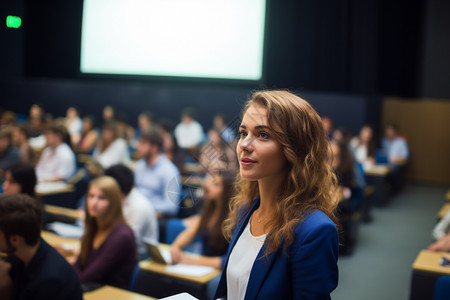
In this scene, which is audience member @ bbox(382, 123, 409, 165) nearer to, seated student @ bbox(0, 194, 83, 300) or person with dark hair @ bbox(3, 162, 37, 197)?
person with dark hair @ bbox(3, 162, 37, 197)

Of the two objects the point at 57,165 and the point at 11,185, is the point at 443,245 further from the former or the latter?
the point at 57,165

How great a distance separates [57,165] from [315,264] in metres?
5.89

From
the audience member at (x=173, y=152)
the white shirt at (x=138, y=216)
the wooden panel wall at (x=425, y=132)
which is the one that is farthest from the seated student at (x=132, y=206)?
the wooden panel wall at (x=425, y=132)

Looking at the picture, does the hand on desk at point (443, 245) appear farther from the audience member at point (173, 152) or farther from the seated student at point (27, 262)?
the audience member at point (173, 152)

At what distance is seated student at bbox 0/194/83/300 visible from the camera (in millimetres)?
2160

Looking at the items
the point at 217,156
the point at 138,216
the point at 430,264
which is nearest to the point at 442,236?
the point at 430,264

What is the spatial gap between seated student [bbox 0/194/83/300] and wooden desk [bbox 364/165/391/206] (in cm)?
678

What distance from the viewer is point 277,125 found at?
4.91 feet

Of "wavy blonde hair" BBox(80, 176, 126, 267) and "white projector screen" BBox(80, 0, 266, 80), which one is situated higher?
"white projector screen" BBox(80, 0, 266, 80)

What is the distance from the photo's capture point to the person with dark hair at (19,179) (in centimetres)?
377

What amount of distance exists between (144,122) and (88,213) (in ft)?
25.9

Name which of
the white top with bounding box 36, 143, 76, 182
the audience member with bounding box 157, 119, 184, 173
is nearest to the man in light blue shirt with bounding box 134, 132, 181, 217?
the white top with bounding box 36, 143, 76, 182

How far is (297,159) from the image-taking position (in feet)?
5.01

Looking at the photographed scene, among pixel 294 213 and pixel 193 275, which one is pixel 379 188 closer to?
pixel 193 275
